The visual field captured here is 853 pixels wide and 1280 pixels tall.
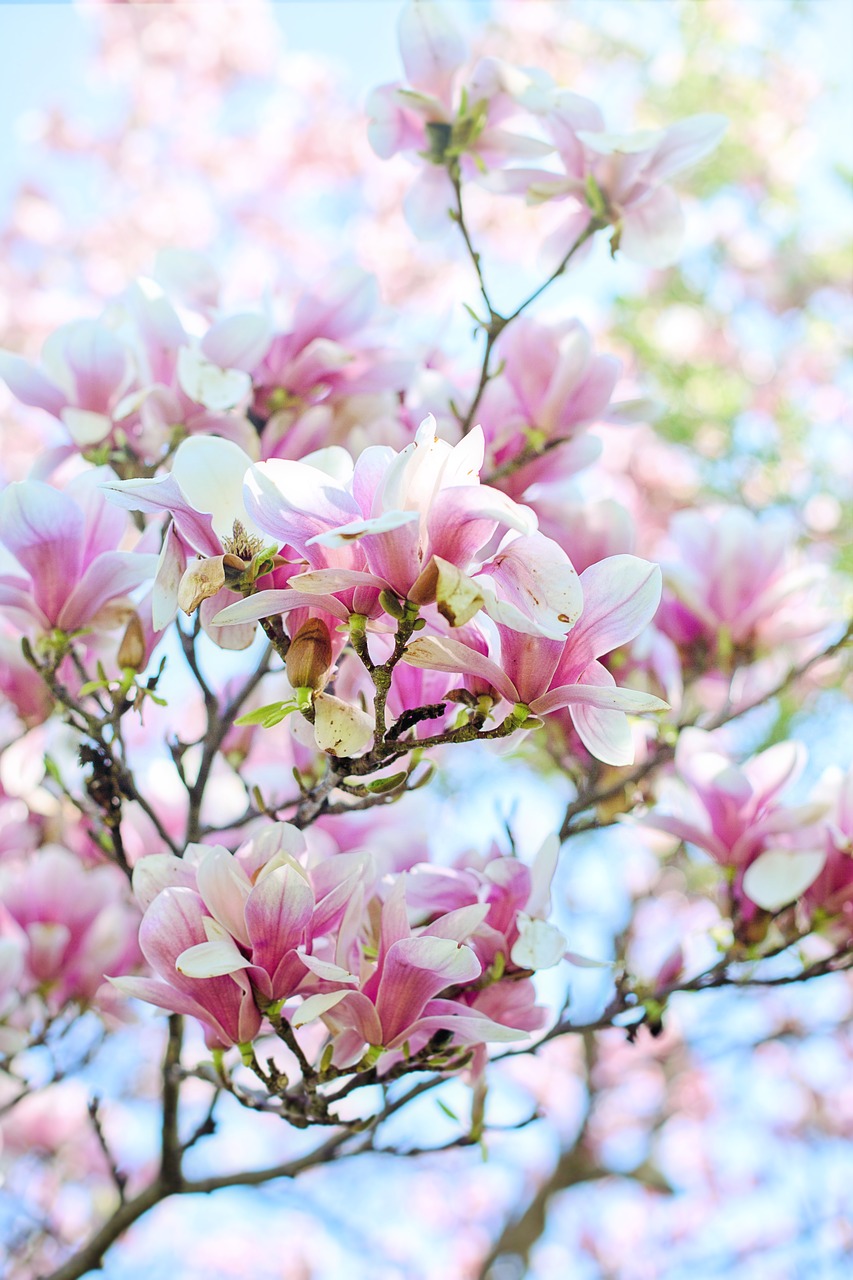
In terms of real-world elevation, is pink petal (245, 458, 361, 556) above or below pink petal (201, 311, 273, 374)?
above

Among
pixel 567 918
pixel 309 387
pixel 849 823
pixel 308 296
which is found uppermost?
pixel 308 296

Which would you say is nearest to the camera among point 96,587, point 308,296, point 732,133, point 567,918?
point 96,587

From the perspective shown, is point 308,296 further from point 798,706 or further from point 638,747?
point 798,706

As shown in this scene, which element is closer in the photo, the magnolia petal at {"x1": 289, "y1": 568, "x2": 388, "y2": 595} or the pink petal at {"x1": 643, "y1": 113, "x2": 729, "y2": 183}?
the magnolia petal at {"x1": 289, "y1": 568, "x2": 388, "y2": 595}

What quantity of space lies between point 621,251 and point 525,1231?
2.99 metres

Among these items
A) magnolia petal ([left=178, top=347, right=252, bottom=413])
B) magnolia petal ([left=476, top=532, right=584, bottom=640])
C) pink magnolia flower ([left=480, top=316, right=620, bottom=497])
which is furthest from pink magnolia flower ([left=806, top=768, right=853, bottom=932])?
magnolia petal ([left=178, top=347, right=252, bottom=413])

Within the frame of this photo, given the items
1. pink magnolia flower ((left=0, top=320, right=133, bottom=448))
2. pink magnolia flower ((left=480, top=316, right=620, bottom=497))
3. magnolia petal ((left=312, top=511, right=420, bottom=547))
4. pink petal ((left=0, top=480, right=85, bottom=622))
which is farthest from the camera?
pink magnolia flower ((left=480, top=316, right=620, bottom=497))

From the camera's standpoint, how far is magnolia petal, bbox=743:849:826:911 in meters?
1.28

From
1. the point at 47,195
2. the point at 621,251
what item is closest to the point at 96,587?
the point at 621,251

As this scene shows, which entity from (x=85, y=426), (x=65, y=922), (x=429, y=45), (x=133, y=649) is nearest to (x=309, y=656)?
(x=133, y=649)

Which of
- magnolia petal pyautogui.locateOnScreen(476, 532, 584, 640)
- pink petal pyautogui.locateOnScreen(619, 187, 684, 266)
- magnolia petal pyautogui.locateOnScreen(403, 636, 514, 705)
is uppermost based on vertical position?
pink petal pyautogui.locateOnScreen(619, 187, 684, 266)

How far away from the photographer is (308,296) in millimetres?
1469

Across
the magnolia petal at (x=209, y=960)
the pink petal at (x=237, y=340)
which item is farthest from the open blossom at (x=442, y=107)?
the magnolia petal at (x=209, y=960)

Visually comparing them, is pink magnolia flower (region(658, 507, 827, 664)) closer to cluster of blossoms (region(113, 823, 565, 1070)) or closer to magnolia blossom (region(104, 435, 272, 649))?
cluster of blossoms (region(113, 823, 565, 1070))
